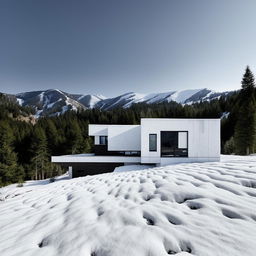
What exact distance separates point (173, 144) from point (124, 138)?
15.9ft

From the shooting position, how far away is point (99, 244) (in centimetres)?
216

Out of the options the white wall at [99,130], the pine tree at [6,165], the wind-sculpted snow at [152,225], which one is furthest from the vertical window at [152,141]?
the pine tree at [6,165]

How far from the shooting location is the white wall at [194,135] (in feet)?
41.0

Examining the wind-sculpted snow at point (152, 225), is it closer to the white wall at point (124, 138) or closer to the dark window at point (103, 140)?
the white wall at point (124, 138)

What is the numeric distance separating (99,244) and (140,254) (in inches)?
24.4

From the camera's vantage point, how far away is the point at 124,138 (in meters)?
15.8

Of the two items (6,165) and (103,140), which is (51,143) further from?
(103,140)

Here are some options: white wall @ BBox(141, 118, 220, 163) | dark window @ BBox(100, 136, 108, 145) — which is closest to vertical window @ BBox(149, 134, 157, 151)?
white wall @ BBox(141, 118, 220, 163)

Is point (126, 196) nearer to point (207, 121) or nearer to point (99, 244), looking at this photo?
point (99, 244)

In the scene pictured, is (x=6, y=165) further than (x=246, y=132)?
No

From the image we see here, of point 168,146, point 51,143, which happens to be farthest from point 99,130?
point 51,143

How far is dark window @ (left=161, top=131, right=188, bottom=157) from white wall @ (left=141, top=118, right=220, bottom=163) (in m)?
0.30

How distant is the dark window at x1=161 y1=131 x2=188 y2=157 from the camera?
12.9 metres

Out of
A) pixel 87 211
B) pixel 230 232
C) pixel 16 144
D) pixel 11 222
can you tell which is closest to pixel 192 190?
pixel 230 232
